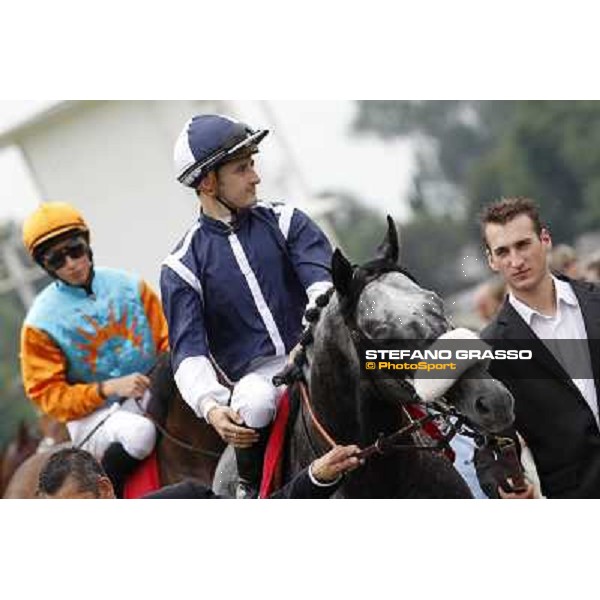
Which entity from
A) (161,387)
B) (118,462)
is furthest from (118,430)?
(161,387)

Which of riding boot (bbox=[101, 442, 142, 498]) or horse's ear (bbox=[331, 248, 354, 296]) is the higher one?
riding boot (bbox=[101, 442, 142, 498])

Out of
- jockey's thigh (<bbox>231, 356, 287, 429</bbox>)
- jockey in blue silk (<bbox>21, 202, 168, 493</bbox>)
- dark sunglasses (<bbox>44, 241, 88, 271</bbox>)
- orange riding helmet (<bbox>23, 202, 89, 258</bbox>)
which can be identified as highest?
orange riding helmet (<bbox>23, 202, 89, 258</bbox>)

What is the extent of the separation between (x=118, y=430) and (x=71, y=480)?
0.71m

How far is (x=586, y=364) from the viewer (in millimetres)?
4469

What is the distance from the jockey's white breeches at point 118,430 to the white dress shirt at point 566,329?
1.42 meters

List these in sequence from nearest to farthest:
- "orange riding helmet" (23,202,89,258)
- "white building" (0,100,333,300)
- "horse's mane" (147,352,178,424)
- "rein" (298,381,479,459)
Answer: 1. "rein" (298,381,479,459)
2. "white building" (0,100,333,300)
3. "orange riding helmet" (23,202,89,258)
4. "horse's mane" (147,352,178,424)

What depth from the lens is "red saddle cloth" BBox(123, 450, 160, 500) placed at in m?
5.17

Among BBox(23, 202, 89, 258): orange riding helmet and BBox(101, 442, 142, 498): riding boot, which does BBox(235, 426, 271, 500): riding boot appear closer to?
BBox(101, 442, 142, 498): riding boot

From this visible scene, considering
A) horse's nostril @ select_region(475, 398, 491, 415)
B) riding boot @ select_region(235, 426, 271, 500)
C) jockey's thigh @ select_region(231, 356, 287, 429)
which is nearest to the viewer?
horse's nostril @ select_region(475, 398, 491, 415)

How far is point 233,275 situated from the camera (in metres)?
4.56

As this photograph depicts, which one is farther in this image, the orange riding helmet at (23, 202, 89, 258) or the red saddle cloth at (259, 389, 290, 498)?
the orange riding helmet at (23, 202, 89, 258)

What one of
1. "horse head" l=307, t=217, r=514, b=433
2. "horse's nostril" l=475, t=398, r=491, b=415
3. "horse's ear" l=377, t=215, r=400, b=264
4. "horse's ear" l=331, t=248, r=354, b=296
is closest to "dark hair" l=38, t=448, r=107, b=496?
"horse head" l=307, t=217, r=514, b=433

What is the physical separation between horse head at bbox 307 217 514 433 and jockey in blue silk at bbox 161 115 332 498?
36 centimetres
